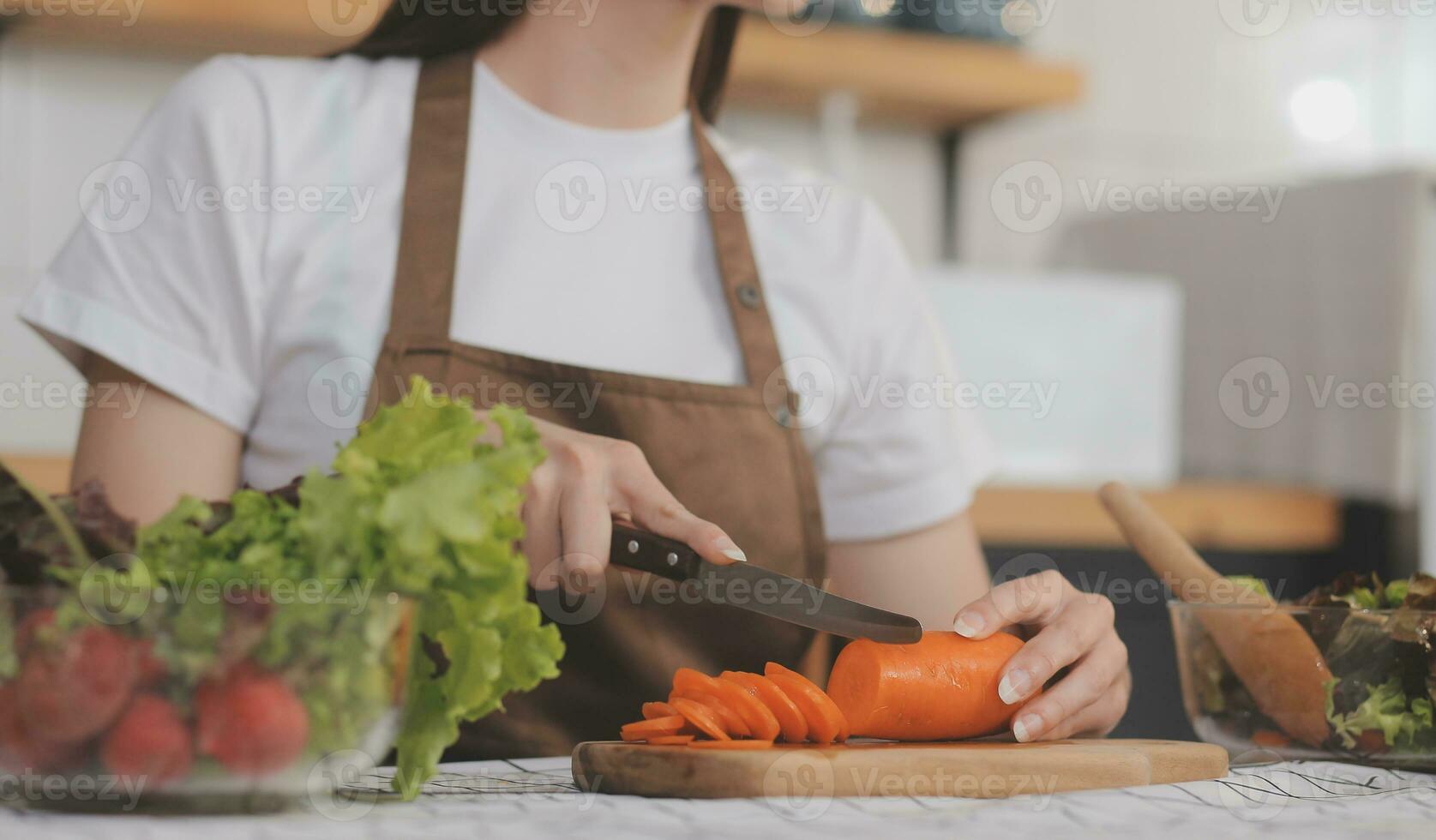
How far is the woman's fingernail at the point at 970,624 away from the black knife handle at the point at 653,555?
0.52 feet

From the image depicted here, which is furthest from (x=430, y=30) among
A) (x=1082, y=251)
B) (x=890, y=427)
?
(x=1082, y=251)

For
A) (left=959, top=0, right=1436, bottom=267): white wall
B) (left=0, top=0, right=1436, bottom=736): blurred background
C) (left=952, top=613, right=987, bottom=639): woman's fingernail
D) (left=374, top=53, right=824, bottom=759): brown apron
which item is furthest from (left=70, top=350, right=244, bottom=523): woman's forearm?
(left=959, top=0, right=1436, bottom=267): white wall

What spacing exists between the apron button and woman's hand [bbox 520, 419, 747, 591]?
0.40 m

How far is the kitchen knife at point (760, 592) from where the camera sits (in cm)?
76

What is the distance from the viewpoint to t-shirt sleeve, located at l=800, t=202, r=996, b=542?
1255 millimetres

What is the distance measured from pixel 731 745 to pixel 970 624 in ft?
0.60

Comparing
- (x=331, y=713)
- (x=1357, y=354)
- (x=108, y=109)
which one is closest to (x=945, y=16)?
(x=1357, y=354)

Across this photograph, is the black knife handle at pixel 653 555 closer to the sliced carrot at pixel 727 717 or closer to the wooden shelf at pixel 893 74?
the sliced carrot at pixel 727 717

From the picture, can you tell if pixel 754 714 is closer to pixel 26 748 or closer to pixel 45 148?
pixel 26 748

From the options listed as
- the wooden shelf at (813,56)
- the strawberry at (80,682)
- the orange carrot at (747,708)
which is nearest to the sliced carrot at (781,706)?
the orange carrot at (747,708)

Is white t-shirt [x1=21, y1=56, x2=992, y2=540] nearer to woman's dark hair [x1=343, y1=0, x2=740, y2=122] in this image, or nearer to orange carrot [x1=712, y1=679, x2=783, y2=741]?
woman's dark hair [x1=343, y1=0, x2=740, y2=122]

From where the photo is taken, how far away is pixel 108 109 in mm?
2369

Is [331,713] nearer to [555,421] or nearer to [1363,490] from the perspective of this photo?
[555,421]

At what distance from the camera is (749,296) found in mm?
1226
